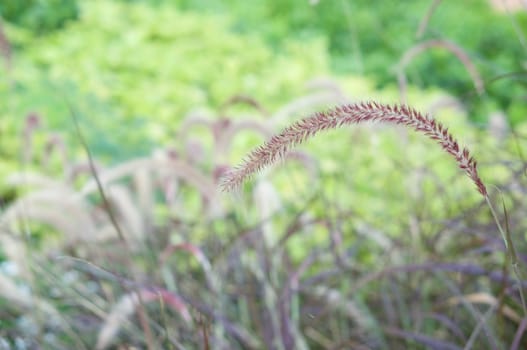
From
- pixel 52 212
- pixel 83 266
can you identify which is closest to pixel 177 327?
pixel 52 212

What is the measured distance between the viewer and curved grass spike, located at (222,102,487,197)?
421 millimetres

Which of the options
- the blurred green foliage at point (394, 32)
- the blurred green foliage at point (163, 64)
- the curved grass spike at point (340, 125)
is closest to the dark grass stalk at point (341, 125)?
the curved grass spike at point (340, 125)

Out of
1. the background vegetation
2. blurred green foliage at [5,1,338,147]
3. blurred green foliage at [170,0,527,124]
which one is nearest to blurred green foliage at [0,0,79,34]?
the background vegetation

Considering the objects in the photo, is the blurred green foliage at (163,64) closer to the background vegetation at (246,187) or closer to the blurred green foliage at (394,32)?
the background vegetation at (246,187)

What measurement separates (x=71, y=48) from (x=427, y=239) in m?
2.40

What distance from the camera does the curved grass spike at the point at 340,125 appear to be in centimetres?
42

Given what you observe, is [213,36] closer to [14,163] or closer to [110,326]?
[14,163]

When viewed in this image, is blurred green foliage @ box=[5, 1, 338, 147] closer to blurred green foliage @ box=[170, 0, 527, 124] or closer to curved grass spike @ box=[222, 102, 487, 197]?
blurred green foliage @ box=[170, 0, 527, 124]

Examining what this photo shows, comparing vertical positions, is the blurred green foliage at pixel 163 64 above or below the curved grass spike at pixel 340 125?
above

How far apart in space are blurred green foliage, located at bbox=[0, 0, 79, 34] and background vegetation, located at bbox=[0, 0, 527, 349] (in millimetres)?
20

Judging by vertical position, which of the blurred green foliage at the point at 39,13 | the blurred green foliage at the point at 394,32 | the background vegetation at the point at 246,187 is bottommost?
the background vegetation at the point at 246,187

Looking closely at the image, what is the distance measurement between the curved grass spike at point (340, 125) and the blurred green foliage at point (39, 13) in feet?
14.8

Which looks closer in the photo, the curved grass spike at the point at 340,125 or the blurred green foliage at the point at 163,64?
the curved grass spike at the point at 340,125

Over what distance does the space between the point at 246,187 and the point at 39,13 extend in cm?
314
